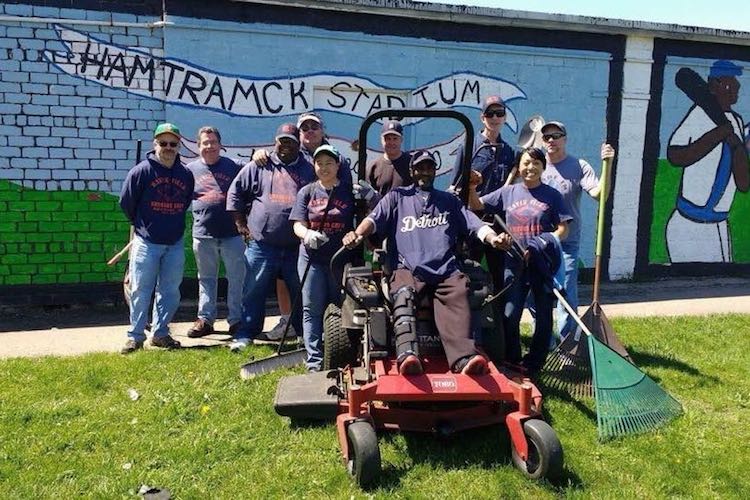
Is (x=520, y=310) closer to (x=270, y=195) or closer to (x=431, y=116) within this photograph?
(x=431, y=116)

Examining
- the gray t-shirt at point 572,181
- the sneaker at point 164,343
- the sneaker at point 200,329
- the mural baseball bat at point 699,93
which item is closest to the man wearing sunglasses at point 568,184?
the gray t-shirt at point 572,181

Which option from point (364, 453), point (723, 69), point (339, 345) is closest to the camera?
point (364, 453)

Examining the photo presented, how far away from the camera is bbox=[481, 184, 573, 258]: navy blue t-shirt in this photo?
505cm

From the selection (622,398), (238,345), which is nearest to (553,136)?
(622,398)

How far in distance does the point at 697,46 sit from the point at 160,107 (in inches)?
312

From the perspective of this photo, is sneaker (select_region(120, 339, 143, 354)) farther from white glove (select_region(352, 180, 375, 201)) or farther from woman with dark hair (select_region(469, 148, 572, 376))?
woman with dark hair (select_region(469, 148, 572, 376))

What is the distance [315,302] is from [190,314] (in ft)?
9.50

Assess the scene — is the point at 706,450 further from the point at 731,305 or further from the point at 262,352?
the point at 731,305

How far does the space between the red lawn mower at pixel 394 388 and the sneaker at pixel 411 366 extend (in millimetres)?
30

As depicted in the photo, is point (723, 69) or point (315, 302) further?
point (723, 69)

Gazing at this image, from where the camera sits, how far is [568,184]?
5.59m

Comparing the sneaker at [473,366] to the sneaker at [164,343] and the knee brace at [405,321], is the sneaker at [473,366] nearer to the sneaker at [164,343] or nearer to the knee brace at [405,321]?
the knee brace at [405,321]

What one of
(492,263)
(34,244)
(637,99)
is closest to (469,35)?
(637,99)

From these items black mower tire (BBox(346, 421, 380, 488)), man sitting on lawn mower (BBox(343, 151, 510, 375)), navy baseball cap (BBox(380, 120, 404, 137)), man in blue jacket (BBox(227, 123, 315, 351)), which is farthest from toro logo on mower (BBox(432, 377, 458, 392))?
navy baseball cap (BBox(380, 120, 404, 137))
